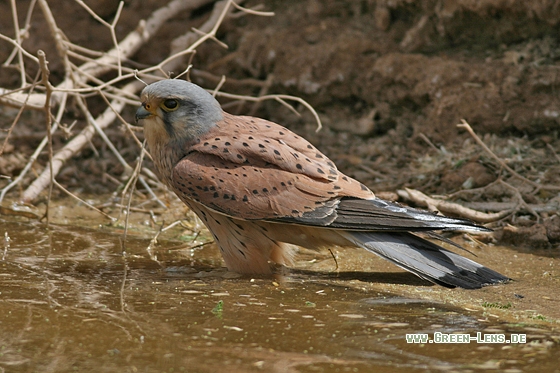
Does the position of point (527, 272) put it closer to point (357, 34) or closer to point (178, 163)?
point (178, 163)

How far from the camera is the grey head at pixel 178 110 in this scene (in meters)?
4.27

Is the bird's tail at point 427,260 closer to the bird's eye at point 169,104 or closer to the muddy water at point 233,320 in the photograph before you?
the muddy water at point 233,320

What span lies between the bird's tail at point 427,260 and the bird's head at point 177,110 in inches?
41.9

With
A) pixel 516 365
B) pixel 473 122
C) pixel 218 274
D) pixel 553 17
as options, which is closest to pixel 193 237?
pixel 218 274

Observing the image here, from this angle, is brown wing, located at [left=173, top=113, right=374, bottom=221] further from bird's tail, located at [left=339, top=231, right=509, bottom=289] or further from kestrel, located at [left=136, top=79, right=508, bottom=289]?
bird's tail, located at [left=339, top=231, right=509, bottom=289]

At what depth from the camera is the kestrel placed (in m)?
3.86

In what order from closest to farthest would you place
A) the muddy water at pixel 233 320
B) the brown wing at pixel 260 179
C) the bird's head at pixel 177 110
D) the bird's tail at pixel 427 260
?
1. the muddy water at pixel 233 320
2. the bird's tail at pixel 427 260
3. the brown wing at pixel 260 179
4. the bird's head at pixel 177 110

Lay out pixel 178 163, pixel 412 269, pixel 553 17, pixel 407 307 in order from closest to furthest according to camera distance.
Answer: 1. pixel 407 307
2. pixel 412 269
3. pixel 178 163
4. pixel 553 17

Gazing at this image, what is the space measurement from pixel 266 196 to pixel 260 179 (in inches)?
4.3

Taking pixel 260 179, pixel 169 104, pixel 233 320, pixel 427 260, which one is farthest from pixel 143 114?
pixel 427 260

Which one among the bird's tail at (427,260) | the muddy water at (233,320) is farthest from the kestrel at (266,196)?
the muddy water at (233,320)

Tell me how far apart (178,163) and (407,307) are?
154cm

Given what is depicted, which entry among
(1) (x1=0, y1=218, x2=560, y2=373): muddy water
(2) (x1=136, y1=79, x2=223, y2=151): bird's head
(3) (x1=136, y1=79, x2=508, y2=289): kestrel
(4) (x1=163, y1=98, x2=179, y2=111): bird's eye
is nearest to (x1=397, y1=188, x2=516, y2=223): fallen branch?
(1) (x1=0, y1=218, x2=560, y2=373): muddy water

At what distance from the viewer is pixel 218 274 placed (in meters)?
4.24
